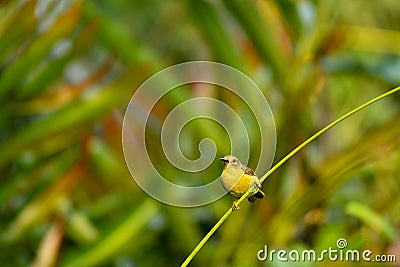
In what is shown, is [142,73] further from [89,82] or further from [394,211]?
[394,211]

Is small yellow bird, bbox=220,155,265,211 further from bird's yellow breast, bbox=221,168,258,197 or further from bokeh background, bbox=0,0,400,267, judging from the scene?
bokeh background, bbox=0,0,400,267

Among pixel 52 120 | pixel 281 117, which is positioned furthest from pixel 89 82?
pixel 281 117

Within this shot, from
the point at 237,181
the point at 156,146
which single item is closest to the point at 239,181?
the point at 237,181

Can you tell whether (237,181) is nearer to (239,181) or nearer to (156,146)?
(239,181)

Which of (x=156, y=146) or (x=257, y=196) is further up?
(x=156, y=146)

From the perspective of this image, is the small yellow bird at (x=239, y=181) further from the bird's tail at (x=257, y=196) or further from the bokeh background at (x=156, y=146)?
the bokeh background at (x=156, y=146)

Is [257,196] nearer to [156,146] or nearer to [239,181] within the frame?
[239,181]

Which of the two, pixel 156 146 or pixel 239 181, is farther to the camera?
pixel 156 146
